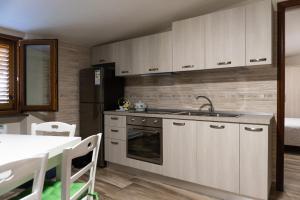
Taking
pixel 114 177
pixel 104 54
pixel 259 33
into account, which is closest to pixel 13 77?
pixel 104 54

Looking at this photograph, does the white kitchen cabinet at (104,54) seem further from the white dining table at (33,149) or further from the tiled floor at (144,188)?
the white dining table at (33,149)

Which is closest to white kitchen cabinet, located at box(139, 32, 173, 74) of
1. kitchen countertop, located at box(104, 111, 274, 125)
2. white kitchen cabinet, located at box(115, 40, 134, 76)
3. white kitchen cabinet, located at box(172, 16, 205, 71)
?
white kitchen cabinet, located at box(172, 16, 205, 71)

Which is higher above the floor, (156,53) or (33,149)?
(156,53)

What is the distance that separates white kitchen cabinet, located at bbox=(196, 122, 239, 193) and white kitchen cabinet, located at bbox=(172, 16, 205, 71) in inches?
31.1

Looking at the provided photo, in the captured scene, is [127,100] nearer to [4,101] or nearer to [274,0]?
[4,101]

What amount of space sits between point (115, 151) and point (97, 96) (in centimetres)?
90

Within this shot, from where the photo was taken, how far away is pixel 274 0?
243 cm

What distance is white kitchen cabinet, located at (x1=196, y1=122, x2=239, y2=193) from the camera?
Result: 7.02ft

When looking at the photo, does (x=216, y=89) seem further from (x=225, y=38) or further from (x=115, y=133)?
(x=115, y=133)

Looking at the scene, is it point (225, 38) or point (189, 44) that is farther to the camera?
point (189, 44)

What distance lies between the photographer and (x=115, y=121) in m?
3.15

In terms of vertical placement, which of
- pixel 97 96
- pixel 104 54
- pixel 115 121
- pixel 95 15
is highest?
pixel 95 15

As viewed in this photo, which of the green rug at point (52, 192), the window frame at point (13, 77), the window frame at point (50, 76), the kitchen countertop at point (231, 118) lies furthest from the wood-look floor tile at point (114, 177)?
the window frame at point (13, 77)

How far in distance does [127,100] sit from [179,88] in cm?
98
